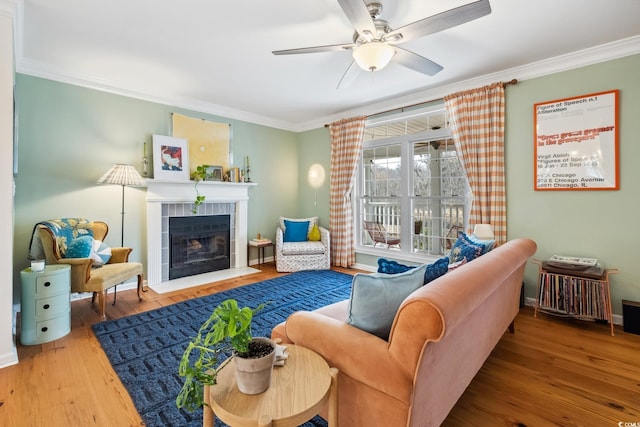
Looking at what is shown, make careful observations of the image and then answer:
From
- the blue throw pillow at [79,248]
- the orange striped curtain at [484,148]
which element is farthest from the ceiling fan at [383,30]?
the blue throw pillow at [79,248]

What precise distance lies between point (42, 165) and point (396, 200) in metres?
4.45

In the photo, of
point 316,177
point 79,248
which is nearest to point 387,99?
point 316,177

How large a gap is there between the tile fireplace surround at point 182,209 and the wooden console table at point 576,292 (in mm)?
4062

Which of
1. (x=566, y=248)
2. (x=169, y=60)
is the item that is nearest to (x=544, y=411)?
(x=566, y=248)

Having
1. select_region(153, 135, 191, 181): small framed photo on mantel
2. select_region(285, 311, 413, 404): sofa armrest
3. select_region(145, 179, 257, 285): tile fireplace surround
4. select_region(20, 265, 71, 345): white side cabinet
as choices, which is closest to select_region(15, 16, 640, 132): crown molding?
select_region(153, 135, 191, 181): small framed photo on mantel

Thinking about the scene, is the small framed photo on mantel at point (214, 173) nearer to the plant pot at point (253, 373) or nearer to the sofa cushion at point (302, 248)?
the sofa cushion at point (302, 248)

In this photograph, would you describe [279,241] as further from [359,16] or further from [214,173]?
[359,16]

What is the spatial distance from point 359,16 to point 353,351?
2011 mm

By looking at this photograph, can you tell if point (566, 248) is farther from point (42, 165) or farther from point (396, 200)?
point (42, 165)

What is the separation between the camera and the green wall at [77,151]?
10.4 feet

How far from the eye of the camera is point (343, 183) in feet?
16.3

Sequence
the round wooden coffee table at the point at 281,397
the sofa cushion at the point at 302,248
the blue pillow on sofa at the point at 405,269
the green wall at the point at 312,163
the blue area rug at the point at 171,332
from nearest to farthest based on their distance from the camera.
A: the round wooden coffee table at the point at 281,397 < the blue pillow on sofa at the point at 405,269 < the blue area rug at the point at 171,332 < the sofa cushion at the point at 302,248 < the green wall at the point at 312,163

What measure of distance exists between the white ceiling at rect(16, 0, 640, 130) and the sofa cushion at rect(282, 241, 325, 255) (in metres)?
2.26

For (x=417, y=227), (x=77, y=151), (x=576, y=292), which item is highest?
(x=77, y=151)
